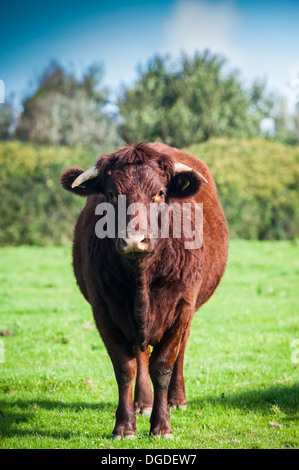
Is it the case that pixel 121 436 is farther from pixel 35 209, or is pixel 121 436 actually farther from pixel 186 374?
pixel 35 209

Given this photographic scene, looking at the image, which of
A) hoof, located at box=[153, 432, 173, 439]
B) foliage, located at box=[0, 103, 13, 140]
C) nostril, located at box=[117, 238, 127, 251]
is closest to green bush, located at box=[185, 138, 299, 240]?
foliage, located at box=[0, 103, 13, 140]

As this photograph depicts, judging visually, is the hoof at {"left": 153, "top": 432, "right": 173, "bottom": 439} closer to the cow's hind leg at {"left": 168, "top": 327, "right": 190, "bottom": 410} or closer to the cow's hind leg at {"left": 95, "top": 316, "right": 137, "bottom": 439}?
the cow's hind leg at {"left": 95, "top": 316, "right": 137, "bottom": 439}

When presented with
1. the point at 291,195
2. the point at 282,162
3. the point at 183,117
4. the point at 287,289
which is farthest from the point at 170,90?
the point at 287,289

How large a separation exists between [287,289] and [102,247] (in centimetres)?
960

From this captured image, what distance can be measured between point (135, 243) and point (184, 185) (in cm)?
117

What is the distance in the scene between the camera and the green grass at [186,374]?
16.4 feet

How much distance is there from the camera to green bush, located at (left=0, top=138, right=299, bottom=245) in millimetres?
23203

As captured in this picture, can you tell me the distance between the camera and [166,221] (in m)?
4.95

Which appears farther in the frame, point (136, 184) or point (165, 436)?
point (165, 436)

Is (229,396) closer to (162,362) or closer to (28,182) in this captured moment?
(162,362)

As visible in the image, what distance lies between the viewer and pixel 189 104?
4466 centimetres

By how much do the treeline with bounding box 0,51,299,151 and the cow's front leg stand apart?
121 ft

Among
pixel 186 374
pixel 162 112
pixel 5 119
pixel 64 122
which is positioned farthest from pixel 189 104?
pixel 186 374

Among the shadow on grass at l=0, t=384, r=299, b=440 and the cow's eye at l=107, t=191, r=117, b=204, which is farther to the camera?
the shadow on grass at l=0, t=384, r=299, b=440
